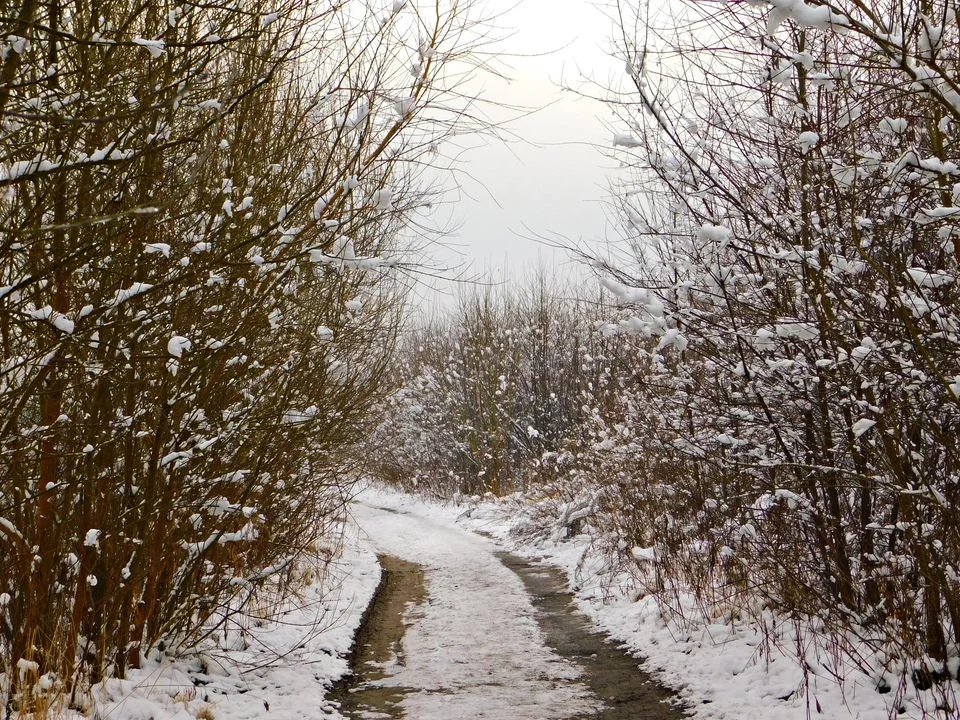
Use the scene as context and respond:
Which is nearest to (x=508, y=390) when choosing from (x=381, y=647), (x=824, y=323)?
(x=381, y=647)

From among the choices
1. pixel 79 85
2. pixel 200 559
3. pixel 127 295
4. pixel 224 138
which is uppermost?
pixel 224 138

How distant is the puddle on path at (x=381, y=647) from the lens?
5.65m

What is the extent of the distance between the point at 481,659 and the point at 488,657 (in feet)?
0.28

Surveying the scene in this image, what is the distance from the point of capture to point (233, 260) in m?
4.32

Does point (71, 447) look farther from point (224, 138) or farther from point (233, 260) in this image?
point (224, 138)

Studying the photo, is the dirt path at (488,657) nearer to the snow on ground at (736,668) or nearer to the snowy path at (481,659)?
the snowy path at (481,659)

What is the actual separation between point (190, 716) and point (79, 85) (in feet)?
11.6

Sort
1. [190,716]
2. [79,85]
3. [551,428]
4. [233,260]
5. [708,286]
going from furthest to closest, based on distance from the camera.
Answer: [551,428]
[708,286]
[190,716]
[233,260]
[79,85]

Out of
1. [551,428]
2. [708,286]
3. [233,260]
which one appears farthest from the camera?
[551,428]

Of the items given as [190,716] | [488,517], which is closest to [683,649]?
[190,716]

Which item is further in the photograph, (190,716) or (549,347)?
(549,347)

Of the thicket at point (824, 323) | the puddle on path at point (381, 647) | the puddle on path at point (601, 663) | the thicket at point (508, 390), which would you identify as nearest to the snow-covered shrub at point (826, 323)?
the thicket at point (824, 323)

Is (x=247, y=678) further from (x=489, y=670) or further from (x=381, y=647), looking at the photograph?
(x=489, y=670)

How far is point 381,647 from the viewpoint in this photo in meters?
7.30
